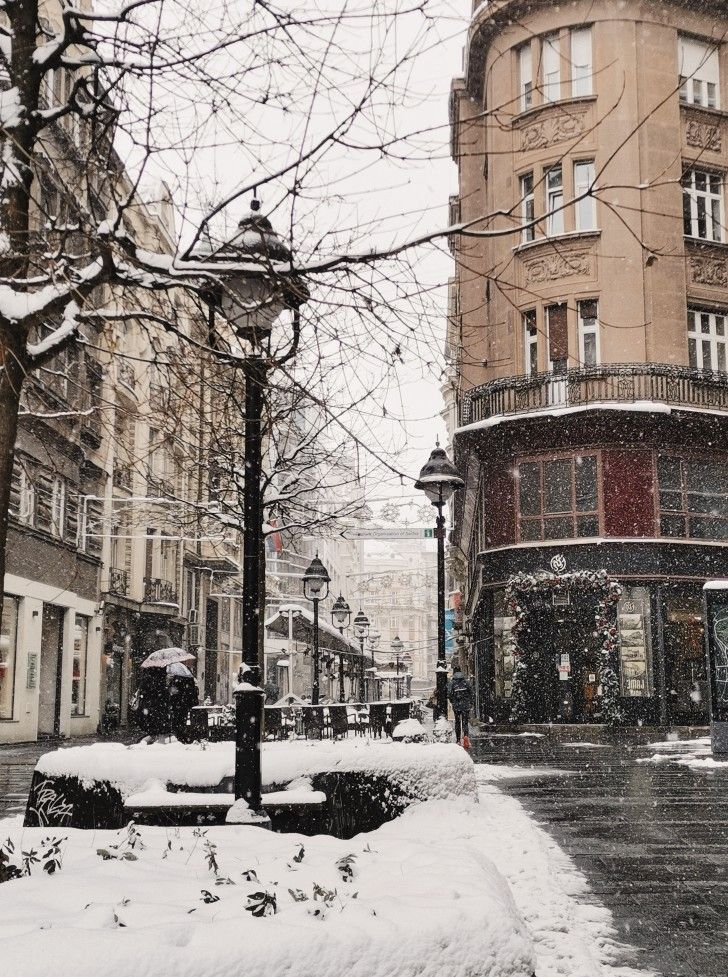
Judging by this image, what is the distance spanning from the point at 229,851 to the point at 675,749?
18473 millimetres

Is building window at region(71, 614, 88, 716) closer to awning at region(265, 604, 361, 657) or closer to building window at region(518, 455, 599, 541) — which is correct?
awning at region(265, 604, 361, 657)

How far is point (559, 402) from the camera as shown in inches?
1148

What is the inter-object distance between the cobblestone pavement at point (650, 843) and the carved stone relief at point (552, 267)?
1500 cm

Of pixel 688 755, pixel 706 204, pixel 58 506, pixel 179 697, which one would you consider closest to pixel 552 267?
pixel 706 204

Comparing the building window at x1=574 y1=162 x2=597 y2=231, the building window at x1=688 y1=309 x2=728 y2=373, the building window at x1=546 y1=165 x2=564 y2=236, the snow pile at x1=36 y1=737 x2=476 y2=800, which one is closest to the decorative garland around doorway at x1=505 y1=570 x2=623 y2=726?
the building window at x1=688 y1=309 x2=728 y2=373

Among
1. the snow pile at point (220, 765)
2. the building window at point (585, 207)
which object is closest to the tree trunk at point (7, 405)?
the snow pile at point (220, 765)

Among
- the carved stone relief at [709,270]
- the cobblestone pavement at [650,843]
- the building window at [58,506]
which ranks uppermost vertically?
the carved stone relief at [709,270]

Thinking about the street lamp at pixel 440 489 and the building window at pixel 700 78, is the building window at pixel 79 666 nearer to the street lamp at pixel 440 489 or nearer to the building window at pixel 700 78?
the street lamp at pixel 440 489

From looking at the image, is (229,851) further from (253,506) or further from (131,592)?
(131,592)

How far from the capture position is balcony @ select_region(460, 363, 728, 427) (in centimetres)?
2820

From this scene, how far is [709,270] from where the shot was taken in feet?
97.3

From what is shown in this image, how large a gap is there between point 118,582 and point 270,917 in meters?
35.2

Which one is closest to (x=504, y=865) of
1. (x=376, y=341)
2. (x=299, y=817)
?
(x=299, y=817)

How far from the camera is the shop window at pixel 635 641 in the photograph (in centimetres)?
2770
